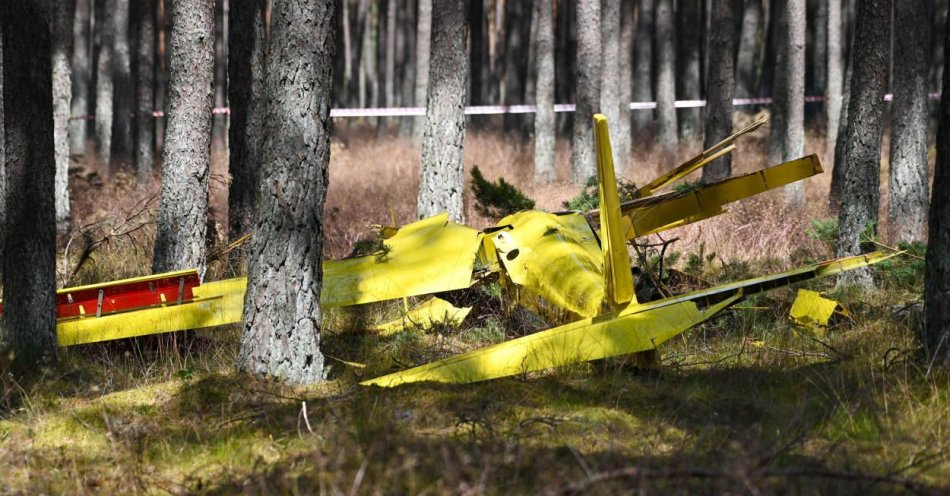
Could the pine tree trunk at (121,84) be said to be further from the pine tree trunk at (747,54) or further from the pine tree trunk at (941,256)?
the pine tree trunk at (941,256)

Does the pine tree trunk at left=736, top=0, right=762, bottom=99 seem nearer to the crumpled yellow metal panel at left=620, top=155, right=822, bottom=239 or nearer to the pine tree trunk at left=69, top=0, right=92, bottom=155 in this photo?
the pine tree trunk at left=69, top=0, right=92, bottom=155

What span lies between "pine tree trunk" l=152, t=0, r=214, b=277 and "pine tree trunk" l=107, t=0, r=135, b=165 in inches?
557

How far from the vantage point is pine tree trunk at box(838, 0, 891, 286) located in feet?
29.1

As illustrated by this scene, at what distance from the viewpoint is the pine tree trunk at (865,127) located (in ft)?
29.1

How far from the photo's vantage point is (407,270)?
7.62 m

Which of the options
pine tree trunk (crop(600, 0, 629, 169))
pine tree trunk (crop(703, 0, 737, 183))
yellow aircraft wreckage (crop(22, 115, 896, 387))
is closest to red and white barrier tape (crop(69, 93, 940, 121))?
pine tree trunk (crop(600, 0, 629, 169))

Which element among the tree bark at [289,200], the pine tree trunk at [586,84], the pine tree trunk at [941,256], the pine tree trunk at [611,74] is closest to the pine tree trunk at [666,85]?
the pine tree trunk at [611,74]

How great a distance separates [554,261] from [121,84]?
1830 cm

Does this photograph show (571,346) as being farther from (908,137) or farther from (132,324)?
(908,137)

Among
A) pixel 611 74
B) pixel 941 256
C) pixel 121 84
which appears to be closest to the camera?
pixel 941 256

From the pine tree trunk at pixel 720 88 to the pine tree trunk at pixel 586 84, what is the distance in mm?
Result: 2086

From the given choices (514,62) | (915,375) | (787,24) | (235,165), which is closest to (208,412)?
(915,375)

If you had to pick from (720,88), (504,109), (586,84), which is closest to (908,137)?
(720,88)

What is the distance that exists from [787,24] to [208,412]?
1319cm
